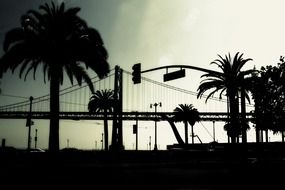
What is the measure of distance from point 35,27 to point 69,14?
8.98 ft

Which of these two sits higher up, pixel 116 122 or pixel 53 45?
pixel 53 45

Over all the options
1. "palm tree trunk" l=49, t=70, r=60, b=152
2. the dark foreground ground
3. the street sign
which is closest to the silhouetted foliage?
the dark foreground ground

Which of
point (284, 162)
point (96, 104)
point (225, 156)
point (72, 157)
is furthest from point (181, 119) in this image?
point (284, 162)

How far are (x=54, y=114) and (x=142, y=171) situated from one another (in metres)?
7.75

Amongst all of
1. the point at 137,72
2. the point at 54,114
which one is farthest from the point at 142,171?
the point at 54,114

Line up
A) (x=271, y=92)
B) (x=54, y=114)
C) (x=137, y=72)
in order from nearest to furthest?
(x=137, y=72), (x=54, y=114), (x=271, y=92)

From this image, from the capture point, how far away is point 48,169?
21734 mm

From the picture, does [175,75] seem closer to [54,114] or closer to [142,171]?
[142,171]

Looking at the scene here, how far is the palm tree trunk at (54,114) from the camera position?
25.2 metres

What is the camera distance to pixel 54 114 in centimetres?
2547

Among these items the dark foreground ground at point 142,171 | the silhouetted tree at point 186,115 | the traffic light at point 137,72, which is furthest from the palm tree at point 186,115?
the traffic light at point 137,72

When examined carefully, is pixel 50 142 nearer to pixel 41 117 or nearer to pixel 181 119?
pixel 181 119

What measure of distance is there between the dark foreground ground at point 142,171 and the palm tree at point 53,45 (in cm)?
375

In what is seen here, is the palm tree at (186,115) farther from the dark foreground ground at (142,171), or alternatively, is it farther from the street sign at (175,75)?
the street sign at (175,75)
